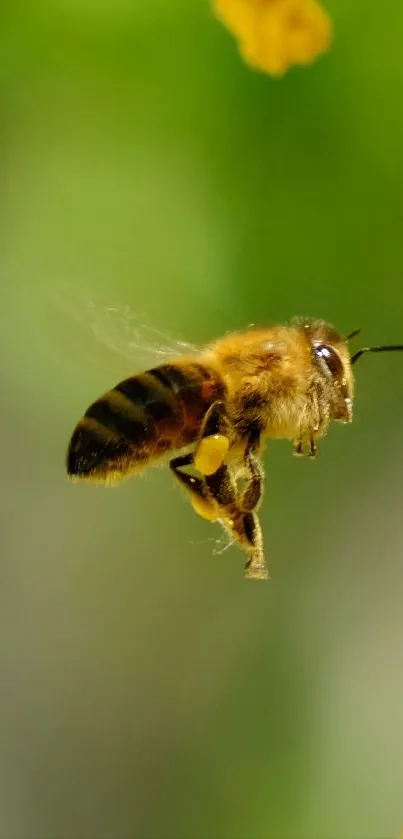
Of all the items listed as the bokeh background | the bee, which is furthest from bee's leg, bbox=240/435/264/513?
the bokeh background

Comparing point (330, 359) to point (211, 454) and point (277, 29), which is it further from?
point (277, 29)

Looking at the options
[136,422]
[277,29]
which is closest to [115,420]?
[136,422]

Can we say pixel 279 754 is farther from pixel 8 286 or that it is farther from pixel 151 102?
pixel 151 102

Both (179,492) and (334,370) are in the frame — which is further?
(179,492)

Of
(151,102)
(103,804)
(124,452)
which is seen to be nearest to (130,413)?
(124,452)

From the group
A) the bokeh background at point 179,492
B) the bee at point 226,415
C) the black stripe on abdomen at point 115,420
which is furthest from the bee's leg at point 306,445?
the bokeh background at point 179,492

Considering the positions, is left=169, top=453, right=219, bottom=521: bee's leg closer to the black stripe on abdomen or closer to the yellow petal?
the black stripe on abdomen
